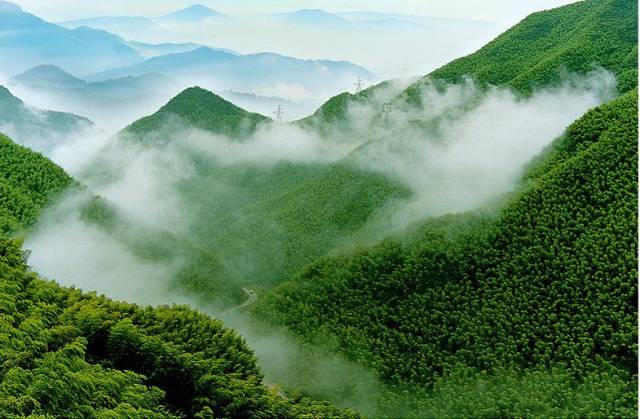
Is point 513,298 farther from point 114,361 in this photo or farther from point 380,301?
point 114,361

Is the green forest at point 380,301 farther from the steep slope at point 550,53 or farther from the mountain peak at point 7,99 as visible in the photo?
the mountain peak at point 7,99

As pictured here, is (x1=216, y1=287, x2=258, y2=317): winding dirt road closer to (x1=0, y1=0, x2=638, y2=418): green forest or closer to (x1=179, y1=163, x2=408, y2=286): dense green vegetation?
(x1=0, y1=0, x2=638, y2=418): green forest

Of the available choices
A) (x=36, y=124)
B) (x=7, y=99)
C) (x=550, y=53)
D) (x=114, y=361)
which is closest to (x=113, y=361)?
(x=114, y=361)

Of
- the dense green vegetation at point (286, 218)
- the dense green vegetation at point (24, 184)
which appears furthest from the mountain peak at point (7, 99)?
the dense green vegetation at point (24, 184)

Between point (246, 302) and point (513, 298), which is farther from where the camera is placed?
point (246, 302)

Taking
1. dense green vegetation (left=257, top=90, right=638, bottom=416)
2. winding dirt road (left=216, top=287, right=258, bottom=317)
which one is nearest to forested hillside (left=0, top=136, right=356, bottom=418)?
dense green vegetation (left=257, top=90, right=638, bottom=416)

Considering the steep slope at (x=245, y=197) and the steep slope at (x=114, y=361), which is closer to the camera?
the steep slope at (x=114, y=361)
